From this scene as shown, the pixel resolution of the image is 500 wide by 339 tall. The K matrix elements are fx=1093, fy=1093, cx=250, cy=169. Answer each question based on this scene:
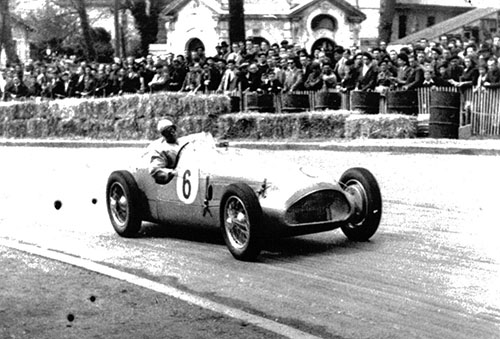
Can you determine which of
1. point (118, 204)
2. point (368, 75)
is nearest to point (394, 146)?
point (368, 75)

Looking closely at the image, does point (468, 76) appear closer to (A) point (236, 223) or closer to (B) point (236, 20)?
(B) point (236, 20)

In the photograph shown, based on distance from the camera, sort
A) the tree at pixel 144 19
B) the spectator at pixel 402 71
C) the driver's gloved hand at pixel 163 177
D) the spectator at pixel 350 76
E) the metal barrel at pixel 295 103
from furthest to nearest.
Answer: the tree at pixel 144 19, the metal barrel at pixel 295 103, the spectator at pixel 350 76, the spectator at pixel 402 71, the driver's gloved hand at pixel 163 177

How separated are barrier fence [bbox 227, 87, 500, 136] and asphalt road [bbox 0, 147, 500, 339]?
6.89 meters

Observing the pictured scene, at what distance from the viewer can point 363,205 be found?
10242mm

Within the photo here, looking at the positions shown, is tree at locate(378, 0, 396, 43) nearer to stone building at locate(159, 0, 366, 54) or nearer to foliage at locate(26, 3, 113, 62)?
stone building at locate(159, 0, 366, 54)

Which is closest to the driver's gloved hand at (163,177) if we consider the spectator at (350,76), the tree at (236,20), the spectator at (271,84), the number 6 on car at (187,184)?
the number 6 on car at (187,184)

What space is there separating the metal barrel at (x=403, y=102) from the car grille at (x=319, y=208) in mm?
14938

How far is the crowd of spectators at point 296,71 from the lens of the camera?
24.2 m

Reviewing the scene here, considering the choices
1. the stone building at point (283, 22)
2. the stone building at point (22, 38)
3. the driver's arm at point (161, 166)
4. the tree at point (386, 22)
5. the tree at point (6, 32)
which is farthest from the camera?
the stone building at point (22, 38)

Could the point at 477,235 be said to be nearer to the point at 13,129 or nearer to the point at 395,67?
the point at 395,67

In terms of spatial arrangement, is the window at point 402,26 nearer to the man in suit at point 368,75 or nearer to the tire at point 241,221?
the man in suit at point 368,75

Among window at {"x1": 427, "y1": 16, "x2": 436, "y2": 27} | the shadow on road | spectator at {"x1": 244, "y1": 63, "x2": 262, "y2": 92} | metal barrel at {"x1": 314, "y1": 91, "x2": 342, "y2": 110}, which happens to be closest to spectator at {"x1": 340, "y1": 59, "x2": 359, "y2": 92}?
metal barrel at {"x1": 314, "y1": 91, "x2": 342, "y2": 110}

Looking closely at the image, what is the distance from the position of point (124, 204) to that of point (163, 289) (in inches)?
133

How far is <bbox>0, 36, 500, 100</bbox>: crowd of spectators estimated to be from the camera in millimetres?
24250
